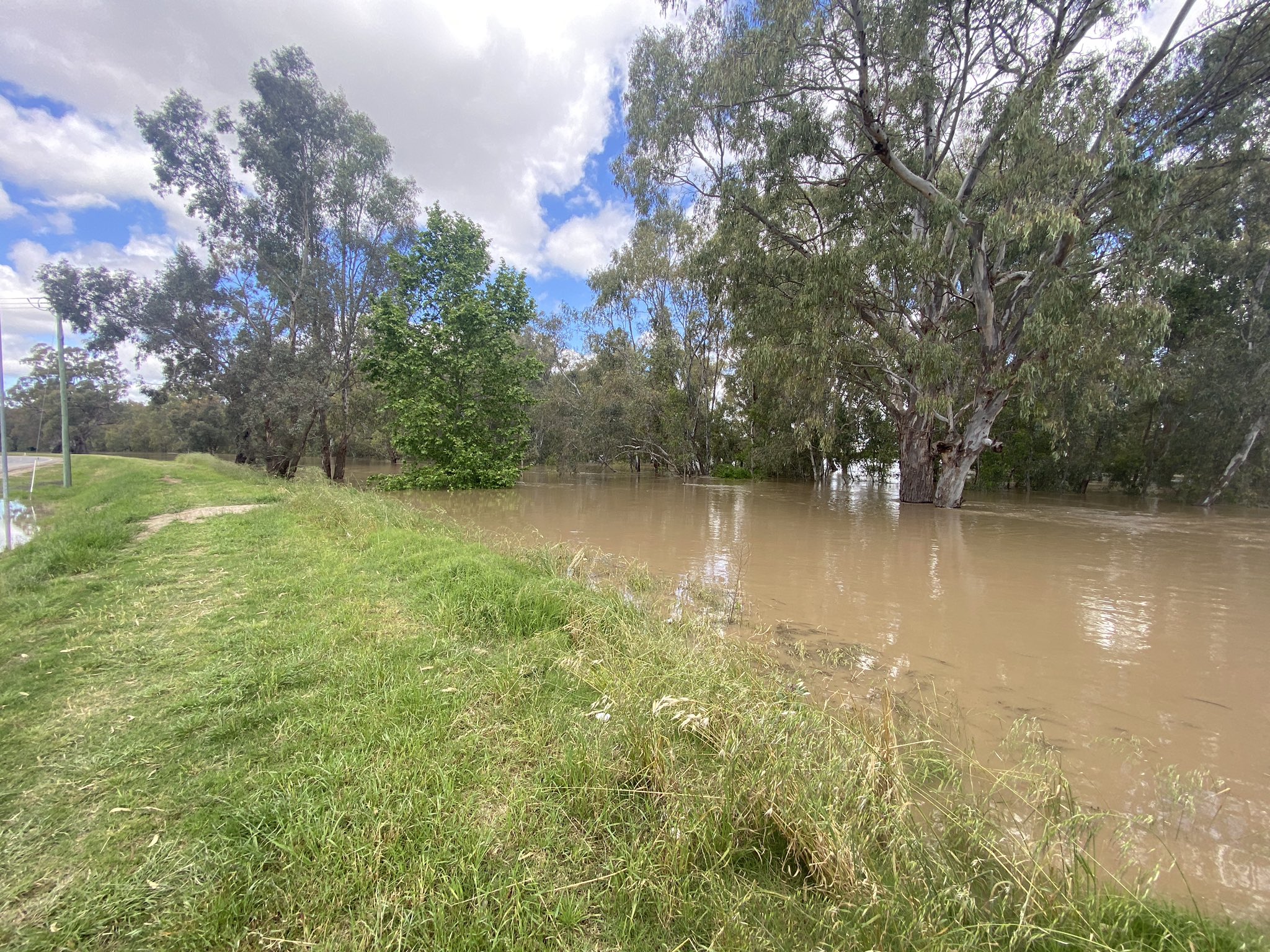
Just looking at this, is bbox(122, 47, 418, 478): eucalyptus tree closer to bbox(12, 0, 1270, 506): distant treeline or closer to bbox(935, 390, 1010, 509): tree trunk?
bbox(12, 0, 1270, 506): distant treeline

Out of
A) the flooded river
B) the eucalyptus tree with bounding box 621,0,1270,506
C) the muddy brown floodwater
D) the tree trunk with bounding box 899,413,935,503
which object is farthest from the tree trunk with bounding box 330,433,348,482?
the tree trunk with bounding box 899,413,935,503

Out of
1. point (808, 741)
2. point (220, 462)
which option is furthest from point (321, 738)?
point (220, 462)

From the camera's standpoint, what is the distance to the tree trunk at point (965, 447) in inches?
554

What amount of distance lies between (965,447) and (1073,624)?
1120cm

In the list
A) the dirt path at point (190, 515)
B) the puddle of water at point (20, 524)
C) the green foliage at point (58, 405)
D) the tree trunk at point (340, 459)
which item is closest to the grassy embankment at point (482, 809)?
the dirt path at point (190, 515)

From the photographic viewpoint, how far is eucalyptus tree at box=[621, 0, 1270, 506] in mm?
10641

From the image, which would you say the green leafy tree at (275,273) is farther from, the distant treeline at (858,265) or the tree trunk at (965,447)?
the tree trunk at (965,447)

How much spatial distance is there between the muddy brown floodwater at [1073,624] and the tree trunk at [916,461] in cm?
335

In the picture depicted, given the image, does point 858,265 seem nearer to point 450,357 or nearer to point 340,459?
point 450,357

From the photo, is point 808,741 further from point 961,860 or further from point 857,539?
point 857,539

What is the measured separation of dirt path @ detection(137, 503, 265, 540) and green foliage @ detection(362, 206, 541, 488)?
7.08 m

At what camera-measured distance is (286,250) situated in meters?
20.3

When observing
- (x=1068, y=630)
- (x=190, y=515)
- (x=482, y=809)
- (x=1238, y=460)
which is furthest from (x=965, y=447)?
(x=190, y=515)

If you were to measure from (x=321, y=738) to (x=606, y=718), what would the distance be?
144 centimetres
